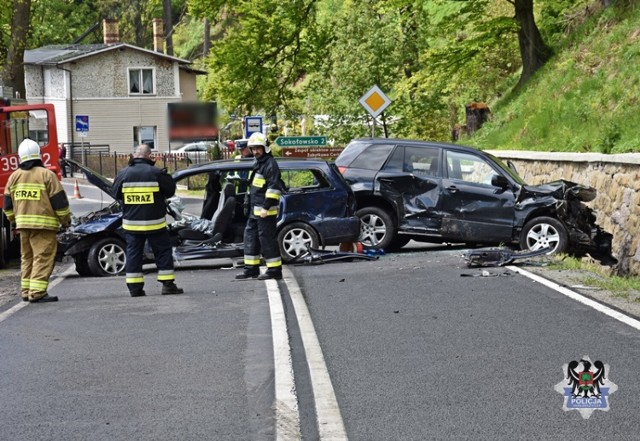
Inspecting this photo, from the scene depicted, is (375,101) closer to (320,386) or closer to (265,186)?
(265,186)

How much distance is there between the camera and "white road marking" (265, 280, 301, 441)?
21.6ft

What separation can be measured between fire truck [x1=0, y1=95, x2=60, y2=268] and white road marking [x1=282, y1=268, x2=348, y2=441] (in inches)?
419

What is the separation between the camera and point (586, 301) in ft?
37.9

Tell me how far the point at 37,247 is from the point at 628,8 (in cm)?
1822

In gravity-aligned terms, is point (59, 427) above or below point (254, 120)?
below

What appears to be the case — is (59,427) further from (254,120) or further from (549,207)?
(254,120)

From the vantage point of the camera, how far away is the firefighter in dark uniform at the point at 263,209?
14.3 m

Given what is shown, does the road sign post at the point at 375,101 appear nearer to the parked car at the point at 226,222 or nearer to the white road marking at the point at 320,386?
the parked car at the point at 226,222

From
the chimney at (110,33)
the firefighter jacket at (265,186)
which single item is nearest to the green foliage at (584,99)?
the firefighter jacket at (265,186)

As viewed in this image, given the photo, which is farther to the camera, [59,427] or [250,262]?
[250,262]

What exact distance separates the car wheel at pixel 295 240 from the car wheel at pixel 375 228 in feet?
4.36

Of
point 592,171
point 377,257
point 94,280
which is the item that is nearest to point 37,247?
point 94,280

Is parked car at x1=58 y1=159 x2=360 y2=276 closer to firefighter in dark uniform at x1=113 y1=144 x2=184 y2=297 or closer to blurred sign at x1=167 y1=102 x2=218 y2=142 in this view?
firefighter in dark uniform at x1=113 y1=144 x2=184 y2=297

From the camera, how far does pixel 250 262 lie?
14.8m
